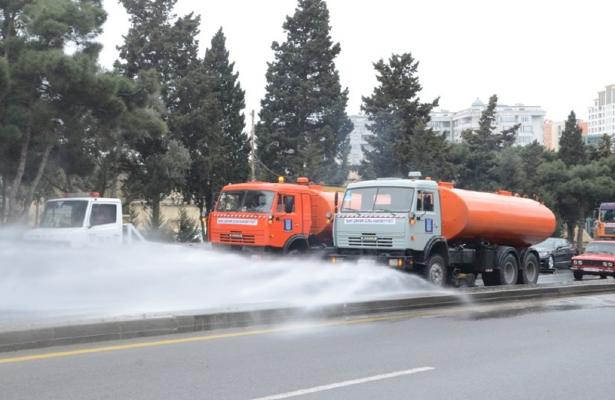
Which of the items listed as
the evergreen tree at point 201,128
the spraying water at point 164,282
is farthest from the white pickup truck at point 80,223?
the evergreen tree at point 201,128

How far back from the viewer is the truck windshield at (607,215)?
42406mm

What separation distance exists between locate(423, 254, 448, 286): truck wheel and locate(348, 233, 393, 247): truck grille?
1085 mm

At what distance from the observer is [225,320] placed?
1067cm

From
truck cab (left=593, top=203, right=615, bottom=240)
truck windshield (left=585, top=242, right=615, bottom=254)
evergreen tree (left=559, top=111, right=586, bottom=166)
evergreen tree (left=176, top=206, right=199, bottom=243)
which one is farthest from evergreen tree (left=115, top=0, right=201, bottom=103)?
evergreen tree (left=559, top=111, right=586, bottom=166)

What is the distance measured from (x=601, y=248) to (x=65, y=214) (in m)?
19.2

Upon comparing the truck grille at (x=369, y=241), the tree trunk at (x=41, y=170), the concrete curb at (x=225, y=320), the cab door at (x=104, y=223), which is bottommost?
the concrete curb at (x=225, y=320)

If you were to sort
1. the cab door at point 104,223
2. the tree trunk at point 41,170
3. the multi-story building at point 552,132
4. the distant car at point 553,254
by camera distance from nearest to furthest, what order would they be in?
the cab door at point 104,223, the tree trunk at point 41,170, the distant car at point 553,254, the multi-story building at point 552,132

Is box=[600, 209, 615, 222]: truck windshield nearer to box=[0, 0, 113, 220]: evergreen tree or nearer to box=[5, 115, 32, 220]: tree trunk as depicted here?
box=[0, 0, 113, 220]: evergreen tree

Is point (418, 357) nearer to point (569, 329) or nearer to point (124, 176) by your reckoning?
point (569, 329)

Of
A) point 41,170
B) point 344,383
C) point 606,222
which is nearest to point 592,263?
point 606,222

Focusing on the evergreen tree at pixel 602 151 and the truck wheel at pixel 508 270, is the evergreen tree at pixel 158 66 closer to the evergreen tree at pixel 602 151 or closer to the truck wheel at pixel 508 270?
the truck wheel at pixel 508 270

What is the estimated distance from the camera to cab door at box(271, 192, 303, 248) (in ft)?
64.4

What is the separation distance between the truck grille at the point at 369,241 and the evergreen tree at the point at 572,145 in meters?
44.9

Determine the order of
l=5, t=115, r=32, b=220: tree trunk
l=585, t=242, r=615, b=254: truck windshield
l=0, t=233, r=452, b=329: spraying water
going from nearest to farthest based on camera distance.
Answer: l=0, t=233, r=452, b=329: spraying water, l=5, t=115, r=32, b=220: tree trunk, l=585, t=242, r=615, b=254: truck windshield
